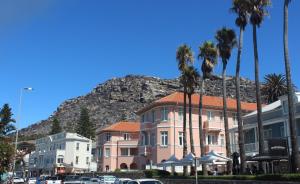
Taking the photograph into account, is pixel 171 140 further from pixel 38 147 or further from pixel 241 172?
pixel 38 147

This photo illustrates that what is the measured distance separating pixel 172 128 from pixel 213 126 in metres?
7.32

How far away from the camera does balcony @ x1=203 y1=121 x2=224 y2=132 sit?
64.1 meters

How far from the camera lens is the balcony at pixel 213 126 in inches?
2522

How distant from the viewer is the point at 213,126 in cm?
6481

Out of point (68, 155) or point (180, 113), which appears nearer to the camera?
point (180, 113)

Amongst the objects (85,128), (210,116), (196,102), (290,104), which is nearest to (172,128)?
(196,102)

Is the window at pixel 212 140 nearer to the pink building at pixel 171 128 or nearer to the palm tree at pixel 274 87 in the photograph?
the pink building at pixel 171 128

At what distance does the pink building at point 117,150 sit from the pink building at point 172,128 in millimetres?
7882

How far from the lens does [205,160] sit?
35.6 m

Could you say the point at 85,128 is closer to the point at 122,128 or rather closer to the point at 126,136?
the point at 126,136

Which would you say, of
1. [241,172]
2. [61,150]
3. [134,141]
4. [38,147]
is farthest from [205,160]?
[38,147]

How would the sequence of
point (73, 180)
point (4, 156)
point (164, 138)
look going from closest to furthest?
point (4, 156), point (73, 180), point (164, 138)

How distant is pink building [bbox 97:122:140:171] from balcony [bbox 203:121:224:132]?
15.1 metres

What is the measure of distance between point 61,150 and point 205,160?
67.6m
